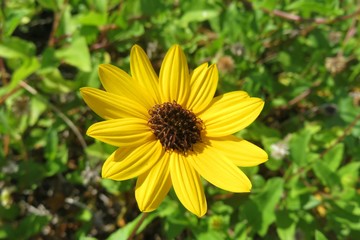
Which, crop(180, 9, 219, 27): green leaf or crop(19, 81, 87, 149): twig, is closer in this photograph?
crop(19, 81, 87, 149): twig

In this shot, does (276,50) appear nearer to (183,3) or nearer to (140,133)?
(183,3)

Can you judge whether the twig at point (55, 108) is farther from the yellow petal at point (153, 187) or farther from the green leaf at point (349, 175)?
the green leaf at point (349, 175)

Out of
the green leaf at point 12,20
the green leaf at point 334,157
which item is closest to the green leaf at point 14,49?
the green leaf at point 12,20

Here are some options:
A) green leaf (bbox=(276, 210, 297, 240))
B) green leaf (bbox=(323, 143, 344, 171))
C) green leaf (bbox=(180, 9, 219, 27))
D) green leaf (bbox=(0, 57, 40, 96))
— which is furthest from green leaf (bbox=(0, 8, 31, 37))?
green leaf (bbox=(323, 143, 344, 171))

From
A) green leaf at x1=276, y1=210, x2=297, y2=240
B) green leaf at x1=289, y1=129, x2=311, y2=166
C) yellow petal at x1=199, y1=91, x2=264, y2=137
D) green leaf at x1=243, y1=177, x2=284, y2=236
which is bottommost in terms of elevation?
green leaf at x1=276, y1=210, x2=297, y2=240

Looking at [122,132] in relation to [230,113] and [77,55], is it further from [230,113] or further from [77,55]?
[77,55]

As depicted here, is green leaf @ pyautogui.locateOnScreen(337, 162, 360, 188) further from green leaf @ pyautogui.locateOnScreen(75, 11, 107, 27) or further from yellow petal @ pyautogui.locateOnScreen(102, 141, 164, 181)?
green leaf @ pyautogui.locateOnScreen(75, 11, 107, 27)

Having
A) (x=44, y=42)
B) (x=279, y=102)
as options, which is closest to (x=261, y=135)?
(x=279, y=102)
